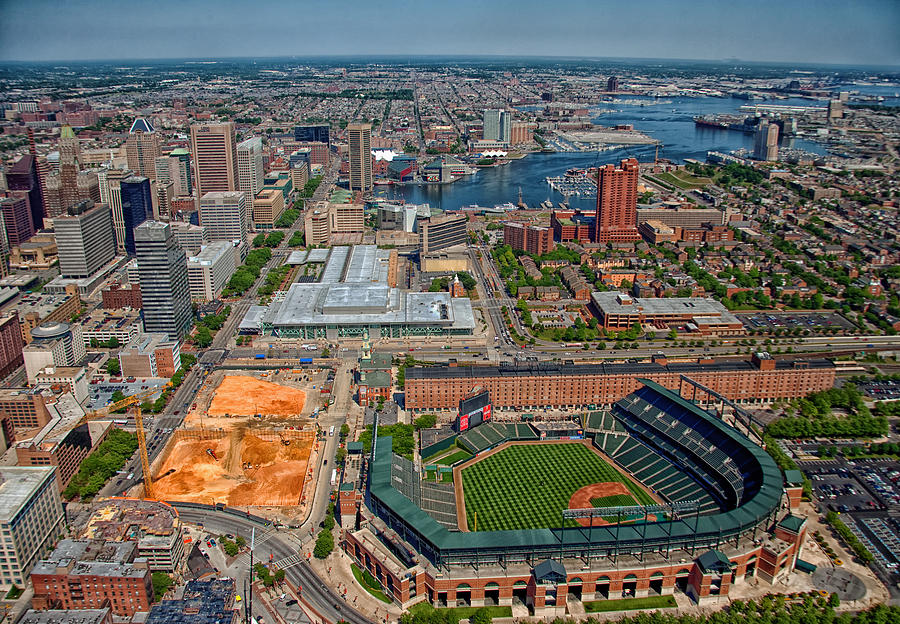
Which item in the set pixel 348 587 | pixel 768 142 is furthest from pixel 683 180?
pixel 348 587

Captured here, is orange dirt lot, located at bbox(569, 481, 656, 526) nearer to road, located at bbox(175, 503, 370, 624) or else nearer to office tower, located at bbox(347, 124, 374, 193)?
road, located at bbox(175, 503, 370, 624)

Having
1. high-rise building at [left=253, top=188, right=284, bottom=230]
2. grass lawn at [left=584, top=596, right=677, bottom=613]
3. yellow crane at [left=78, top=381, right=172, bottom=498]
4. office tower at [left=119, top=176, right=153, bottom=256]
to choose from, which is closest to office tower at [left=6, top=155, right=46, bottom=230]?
office tower at [left=119, top=176, right=153, bottom=256]

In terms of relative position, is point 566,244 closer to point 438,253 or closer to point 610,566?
point 438,253

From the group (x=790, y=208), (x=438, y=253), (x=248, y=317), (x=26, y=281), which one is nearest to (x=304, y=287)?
(x=248, y=317)

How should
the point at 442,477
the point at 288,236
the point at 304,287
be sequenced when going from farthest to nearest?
the point at 288,236 → the point at 304,287 → the point at 442,477

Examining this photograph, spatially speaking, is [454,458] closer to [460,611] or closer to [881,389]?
[460,611]

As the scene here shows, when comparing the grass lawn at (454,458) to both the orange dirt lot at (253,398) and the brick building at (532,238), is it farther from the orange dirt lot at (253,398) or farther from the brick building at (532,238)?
the brick building at (532,238)

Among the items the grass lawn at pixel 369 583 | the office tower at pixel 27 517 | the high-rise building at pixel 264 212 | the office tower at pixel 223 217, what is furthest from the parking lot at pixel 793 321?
the high-rise building at pixel 264 212
